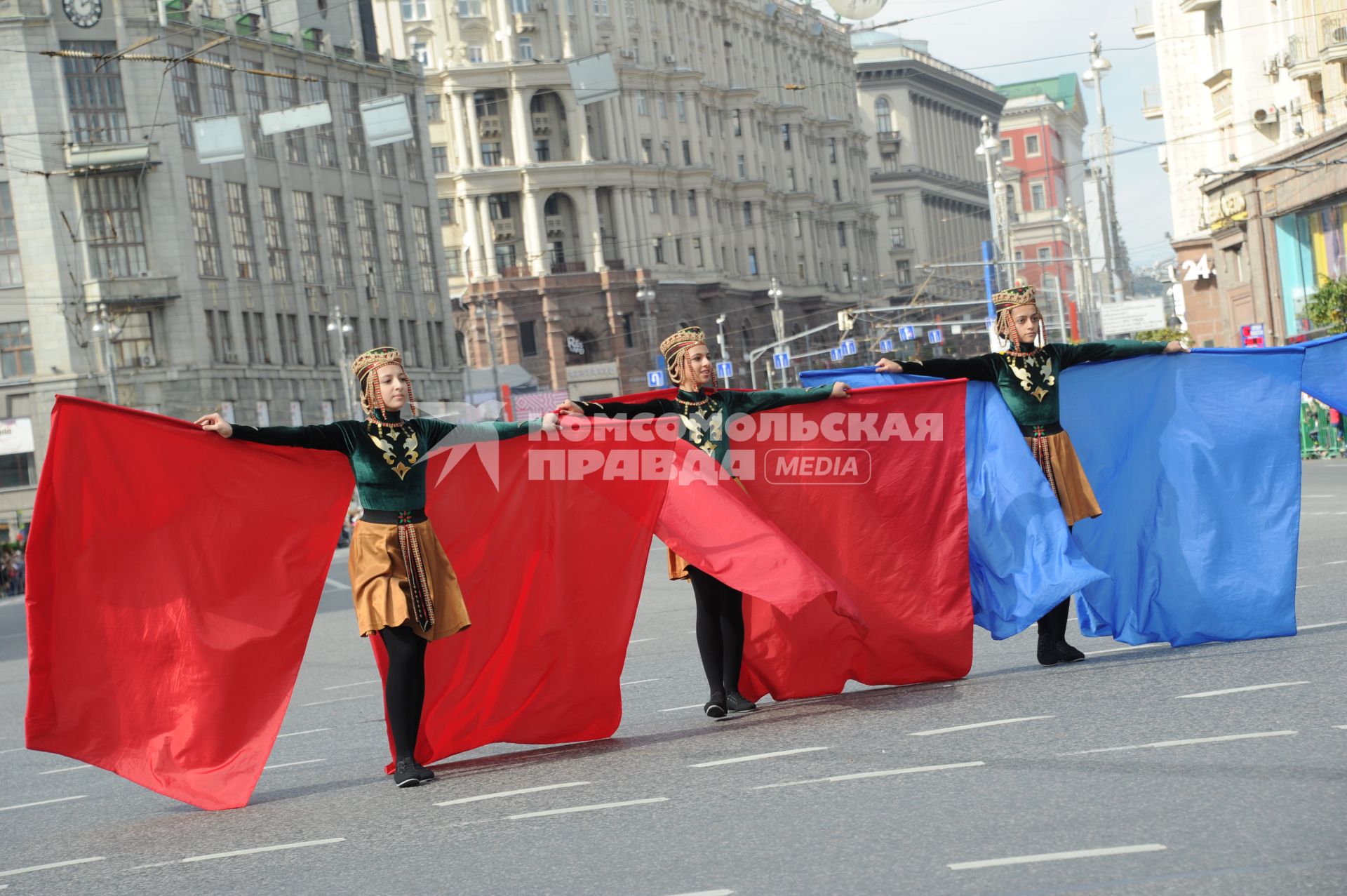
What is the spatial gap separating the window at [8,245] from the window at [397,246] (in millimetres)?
17275

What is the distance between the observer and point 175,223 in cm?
5978

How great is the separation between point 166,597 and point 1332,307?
30769 millimetres

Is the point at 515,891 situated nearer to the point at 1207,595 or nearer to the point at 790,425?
the point at 790,425

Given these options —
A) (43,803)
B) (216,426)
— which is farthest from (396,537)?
(43,803)

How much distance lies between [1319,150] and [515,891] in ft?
123

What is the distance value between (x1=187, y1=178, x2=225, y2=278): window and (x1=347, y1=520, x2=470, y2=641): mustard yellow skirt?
181ft

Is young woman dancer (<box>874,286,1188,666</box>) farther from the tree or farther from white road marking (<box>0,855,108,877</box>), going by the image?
the tree

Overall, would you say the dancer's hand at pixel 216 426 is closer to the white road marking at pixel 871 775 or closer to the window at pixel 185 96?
the white road marking at pixel 871 775

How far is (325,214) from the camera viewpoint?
67688mm

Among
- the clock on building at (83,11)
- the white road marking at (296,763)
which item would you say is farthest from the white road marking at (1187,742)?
the clock on building at (83,11)

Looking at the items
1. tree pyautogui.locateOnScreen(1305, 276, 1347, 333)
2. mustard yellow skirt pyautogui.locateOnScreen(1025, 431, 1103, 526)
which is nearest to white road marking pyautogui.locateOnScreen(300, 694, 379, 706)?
mustard yellow skirt pyautogui.locateOnScreen(1025, 431, 1103, 526)

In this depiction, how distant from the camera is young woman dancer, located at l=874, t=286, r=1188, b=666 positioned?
938 centimetres

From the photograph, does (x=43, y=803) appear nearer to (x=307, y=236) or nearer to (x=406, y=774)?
(x=406, y=774)

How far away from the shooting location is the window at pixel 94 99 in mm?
57406
